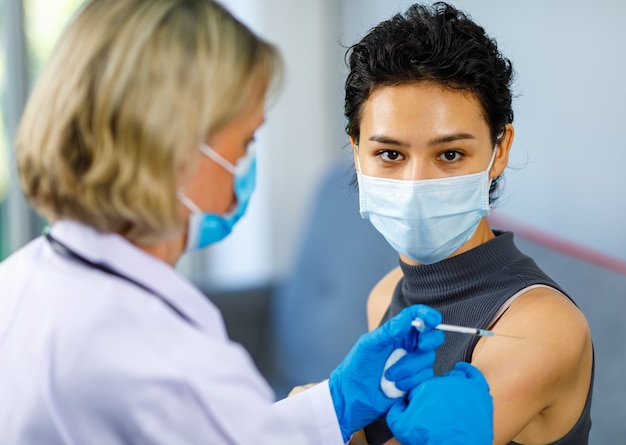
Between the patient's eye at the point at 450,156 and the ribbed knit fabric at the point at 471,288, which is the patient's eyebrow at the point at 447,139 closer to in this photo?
the patient's eye at the point at 450,156

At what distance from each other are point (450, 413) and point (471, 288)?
286mm

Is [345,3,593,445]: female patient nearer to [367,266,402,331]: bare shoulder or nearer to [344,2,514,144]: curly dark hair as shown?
[344,2,514,144]: curly dark hair

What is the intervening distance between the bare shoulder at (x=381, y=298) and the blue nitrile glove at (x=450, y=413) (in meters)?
0.45

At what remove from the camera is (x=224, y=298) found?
11.3 feet

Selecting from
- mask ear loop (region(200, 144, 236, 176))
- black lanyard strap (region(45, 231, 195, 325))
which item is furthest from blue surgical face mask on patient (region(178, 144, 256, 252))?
black lanyard strap (region(45, 231, 195, 325))

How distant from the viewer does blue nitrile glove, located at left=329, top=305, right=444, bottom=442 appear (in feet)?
3.95

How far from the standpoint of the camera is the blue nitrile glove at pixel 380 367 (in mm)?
1203

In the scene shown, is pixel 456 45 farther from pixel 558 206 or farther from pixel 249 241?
pixel 249 241

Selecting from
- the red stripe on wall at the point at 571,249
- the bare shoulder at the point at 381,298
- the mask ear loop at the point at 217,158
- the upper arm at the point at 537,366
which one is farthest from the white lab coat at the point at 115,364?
the red stripe on wall at the point at 571,249

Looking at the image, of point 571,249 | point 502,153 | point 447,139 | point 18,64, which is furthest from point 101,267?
point 18,64

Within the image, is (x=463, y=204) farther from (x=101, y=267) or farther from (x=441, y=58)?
(x=101, y=267)

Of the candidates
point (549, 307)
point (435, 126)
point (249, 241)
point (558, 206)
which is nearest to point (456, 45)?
point (435, 126)

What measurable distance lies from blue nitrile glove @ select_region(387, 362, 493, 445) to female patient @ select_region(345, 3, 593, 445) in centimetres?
4

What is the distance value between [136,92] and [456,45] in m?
0.52
